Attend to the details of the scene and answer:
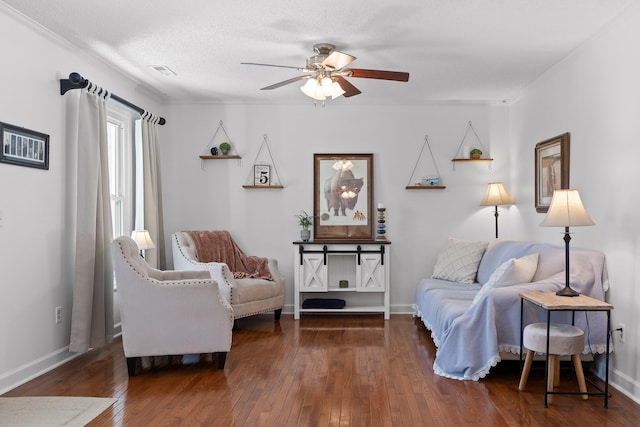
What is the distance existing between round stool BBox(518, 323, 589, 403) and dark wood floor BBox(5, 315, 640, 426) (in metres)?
0.10

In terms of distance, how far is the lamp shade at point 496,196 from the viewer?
19.0 ft

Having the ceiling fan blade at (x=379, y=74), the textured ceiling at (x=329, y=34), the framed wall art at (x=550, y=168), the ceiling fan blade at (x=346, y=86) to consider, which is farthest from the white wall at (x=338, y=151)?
the ceiling fan blade at (x=346, y=86)

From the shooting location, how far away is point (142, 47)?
425 centimetres

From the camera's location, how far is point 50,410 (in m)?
3.07

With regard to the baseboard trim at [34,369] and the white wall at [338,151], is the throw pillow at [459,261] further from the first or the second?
the baseboard trim at [34,369]

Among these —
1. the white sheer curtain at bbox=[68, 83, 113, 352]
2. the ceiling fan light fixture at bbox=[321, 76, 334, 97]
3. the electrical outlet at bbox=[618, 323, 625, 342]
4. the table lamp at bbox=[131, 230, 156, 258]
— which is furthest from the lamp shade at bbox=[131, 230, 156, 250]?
the electrical outlet at bbox=[618, 323, 625, 342]

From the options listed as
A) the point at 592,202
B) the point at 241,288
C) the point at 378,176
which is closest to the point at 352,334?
the point at 241,288

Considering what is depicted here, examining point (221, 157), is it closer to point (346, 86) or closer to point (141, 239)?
point (141, 239)

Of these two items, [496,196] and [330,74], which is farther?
[496,196]

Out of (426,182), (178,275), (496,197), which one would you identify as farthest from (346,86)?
(496,197)

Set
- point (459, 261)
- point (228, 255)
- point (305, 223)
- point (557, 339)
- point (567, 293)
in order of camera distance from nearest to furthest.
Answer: point (557, 339) < point (567, 293) < point (459, 261) < point (228, 255) < point (305, 223)

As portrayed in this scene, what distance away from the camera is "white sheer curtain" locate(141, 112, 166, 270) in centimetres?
523

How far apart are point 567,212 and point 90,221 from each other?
11.3 feet

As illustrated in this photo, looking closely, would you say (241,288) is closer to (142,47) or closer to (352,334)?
(352,334)
